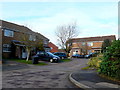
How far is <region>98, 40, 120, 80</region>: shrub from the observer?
9.21 meters

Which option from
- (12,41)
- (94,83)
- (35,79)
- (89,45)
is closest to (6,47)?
(12,41)

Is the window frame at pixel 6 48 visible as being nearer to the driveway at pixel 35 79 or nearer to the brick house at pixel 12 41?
the brick house at pixel 12 41

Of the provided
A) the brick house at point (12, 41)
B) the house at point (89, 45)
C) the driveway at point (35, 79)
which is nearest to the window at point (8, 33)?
the brick house at point (12, 41)

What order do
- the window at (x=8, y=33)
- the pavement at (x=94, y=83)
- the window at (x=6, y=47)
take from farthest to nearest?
the window at (x=8, y=33) < the window at (x=6, y=47) < the pavement at (x=94, y=83)

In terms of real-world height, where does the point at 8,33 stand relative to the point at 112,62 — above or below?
above

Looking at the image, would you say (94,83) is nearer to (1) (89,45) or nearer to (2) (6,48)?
(2) (6,48)

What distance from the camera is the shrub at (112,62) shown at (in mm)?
9211

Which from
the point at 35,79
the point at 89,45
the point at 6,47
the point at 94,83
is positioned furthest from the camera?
the point at 89,45

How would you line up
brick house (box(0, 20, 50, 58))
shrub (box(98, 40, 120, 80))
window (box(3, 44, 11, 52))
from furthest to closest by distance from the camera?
brick house (box(0, 20, 50, 58)) < window (box(3, 44, 11, 52)) < shrub (box(98, 40, 120, 80))

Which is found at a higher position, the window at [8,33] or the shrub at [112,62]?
the window at [8,33]

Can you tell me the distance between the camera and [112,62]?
9.66 m

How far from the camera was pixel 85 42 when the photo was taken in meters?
55.7

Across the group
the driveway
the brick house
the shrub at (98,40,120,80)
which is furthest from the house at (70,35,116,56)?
the shrub at (98,40,120,80)

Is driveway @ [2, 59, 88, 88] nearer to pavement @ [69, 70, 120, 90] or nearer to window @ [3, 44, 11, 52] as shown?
pavement @ [69, 70, 120, 90]
